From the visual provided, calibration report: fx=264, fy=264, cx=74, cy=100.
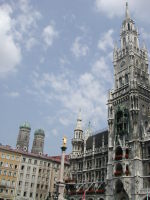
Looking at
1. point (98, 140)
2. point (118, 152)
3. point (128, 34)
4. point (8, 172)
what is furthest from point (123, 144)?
point (8, 172)

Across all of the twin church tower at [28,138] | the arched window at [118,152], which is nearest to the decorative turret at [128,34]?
the arched window at [118,152]

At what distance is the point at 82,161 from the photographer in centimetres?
8019

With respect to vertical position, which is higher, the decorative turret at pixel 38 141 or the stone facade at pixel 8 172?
the decorative turret at pixel 38 141

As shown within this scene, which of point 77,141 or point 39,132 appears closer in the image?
point 77,141

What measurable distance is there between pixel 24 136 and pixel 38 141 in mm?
9022

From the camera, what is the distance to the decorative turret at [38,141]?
157000mm

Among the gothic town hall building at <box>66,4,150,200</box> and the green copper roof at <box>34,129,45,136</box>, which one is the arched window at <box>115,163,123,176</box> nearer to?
the gothic town hall building at <box>66,4,150,200</box>

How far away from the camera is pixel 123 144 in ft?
208

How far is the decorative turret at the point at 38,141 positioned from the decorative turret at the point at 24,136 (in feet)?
14.0

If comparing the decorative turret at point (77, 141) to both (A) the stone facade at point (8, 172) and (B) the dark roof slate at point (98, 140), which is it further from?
(A) the stone facade at point (8, 172)

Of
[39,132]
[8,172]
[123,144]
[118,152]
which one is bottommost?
[8,172]

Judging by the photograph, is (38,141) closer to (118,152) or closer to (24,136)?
(24,136)

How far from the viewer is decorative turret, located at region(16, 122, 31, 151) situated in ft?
513

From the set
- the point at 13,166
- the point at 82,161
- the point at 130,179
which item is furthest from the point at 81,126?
the point at 130,179
